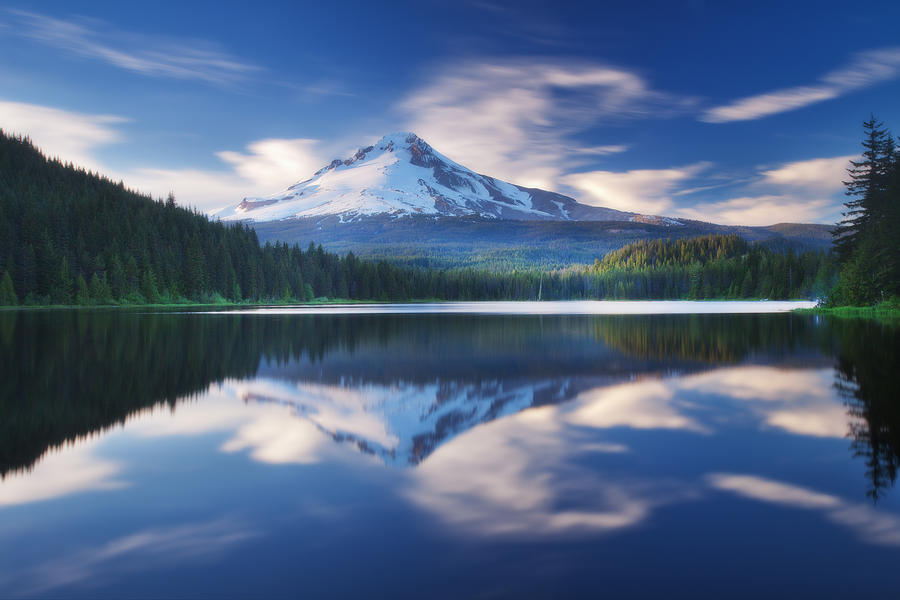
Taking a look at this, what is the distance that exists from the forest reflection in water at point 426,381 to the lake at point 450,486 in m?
0.13

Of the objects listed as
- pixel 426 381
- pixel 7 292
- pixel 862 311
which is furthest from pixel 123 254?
pixel 862 311

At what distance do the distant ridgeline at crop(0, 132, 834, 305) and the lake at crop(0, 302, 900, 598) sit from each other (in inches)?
3613

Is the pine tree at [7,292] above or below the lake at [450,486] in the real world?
above

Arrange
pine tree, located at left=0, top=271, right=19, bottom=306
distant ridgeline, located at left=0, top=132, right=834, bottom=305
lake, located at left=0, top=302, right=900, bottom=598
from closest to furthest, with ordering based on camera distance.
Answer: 1. lake, located at left=0, top=302, right=900, bottom=598
2. pine tree, located at left=0, top=271, right=19, bottom=306
3. distant ridgeline, located at left=0, top=132, right=834, bottom=305

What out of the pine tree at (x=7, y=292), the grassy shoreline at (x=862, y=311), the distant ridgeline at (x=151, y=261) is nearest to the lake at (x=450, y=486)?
the grassy shoreline at (x=862, y=311)

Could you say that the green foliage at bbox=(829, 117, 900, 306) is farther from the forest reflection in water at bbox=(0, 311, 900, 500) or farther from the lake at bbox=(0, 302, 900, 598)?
the lake at bbox=(0, 302, 900, 598)

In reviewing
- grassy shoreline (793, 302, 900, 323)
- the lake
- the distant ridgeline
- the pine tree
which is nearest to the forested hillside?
the pine tree

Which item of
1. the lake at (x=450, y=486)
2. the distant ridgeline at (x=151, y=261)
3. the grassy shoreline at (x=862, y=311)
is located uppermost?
the distant ridgeline at (x=151, y=261)

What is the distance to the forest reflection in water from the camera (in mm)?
11281

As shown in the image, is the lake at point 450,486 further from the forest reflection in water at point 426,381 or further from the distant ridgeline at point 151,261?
the distant ridgeline at point 151,261

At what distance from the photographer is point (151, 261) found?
123 metres

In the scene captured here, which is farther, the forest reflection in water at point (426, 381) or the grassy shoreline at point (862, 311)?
the grassy shoreline at point (862, 311)

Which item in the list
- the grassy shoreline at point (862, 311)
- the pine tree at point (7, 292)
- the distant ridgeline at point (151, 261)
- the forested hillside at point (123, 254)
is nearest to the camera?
the grassy shoreline at point (862, 311)

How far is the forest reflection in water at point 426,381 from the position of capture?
11.3 meters
